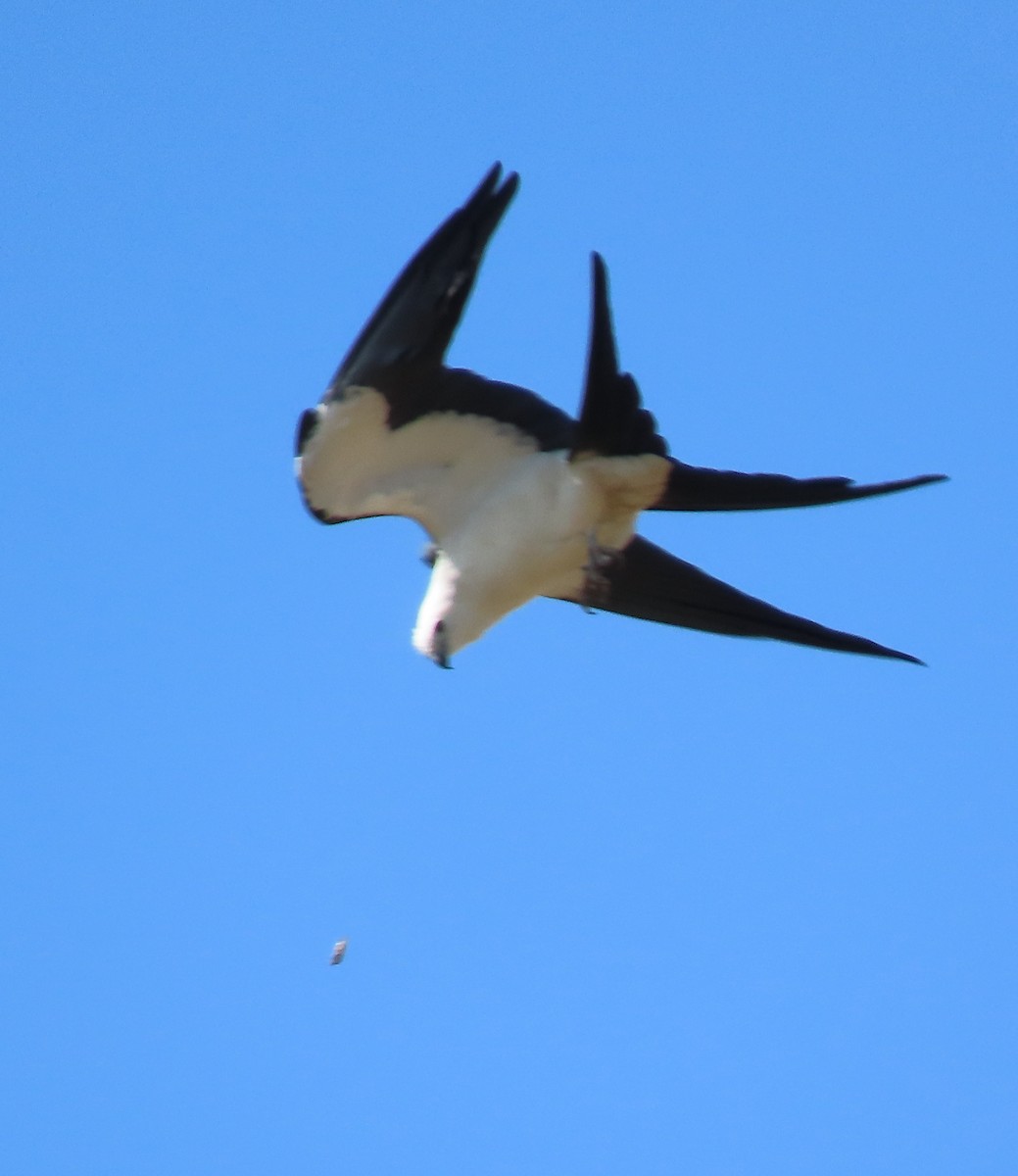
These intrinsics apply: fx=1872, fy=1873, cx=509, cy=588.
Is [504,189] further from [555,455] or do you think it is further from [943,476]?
[943,476]

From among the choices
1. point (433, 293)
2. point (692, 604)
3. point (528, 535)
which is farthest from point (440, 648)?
point (433, 293)

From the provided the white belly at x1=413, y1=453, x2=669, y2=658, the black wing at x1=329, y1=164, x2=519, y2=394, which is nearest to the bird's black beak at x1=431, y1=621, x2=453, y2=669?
the white belly at x1=413, y1=453, x2=669, y2=658

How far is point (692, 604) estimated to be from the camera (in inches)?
279

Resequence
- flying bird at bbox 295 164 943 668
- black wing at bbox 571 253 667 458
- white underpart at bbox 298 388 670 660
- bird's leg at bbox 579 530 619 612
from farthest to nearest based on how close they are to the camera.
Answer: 1. bird's leg at bbox 579 530 619 612
2. white underpart at bbox 298 388 670 660
3. flying bird at bbox 295 164 943 668
4. black wing at bbox 571 253 667 458

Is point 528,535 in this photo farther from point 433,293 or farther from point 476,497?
point 433,293

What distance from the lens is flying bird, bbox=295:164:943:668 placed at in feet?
19.8

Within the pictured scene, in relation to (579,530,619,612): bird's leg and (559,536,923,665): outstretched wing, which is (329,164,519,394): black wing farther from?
(559,536,923,665): outstretched wing

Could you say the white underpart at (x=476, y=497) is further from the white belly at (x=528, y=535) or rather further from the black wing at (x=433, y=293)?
the black wing at (x=433, y=293)

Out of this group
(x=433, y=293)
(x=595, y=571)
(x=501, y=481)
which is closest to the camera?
(x=433, y=293)

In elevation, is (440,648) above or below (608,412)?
below

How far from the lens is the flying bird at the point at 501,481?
605cm

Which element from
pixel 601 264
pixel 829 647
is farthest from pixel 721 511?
pixel 601 264

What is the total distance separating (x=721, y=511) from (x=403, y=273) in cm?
142

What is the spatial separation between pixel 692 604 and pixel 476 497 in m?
0.94
